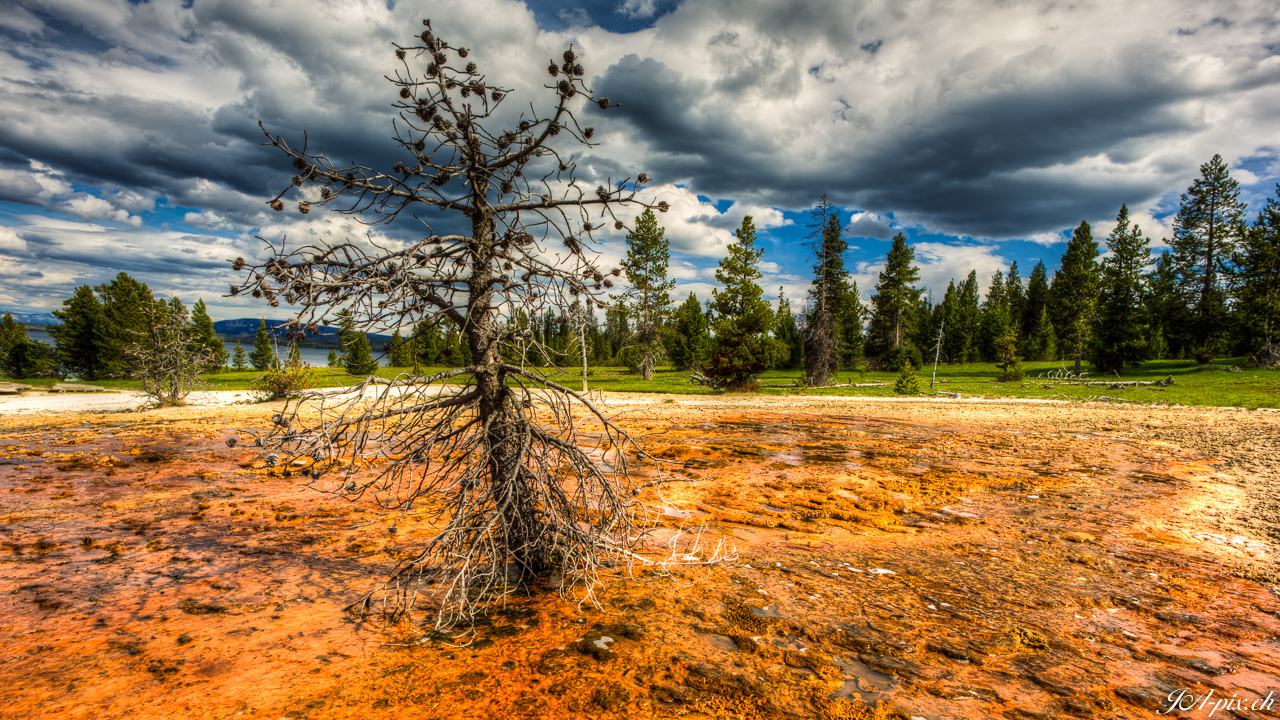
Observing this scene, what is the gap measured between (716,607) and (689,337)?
4475 centimetres

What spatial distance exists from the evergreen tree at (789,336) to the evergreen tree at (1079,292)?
23754 mm

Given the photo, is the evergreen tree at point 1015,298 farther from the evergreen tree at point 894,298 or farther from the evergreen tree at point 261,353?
the evergreen tree at point 261,353

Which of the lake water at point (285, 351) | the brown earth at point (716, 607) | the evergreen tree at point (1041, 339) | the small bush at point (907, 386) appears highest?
the evergreen tree at point (1041, 339)

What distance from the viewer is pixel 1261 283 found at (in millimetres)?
30359

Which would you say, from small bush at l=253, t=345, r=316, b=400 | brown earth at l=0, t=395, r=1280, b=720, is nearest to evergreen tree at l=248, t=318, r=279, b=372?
small bush at l=253, t=345, r=316, b=400

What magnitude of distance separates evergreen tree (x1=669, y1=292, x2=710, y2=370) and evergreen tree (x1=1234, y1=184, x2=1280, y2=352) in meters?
33.6

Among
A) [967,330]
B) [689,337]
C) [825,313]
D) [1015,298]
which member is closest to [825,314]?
[825,313]

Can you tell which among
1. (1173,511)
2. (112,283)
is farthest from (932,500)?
(112,283)

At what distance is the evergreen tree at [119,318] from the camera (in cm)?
3594

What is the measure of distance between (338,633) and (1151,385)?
35356 mm

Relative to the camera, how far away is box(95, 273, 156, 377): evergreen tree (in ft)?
118

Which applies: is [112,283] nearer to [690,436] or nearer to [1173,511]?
[690,436]

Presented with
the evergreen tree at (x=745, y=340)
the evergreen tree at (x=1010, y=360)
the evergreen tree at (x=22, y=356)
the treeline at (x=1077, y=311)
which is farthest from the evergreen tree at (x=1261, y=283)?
the evergreen tree at (x=22, y=356)

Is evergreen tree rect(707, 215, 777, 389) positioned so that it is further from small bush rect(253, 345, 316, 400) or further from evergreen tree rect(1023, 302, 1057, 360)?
evergreen tree rect(1023, 302, 1057, 360)
